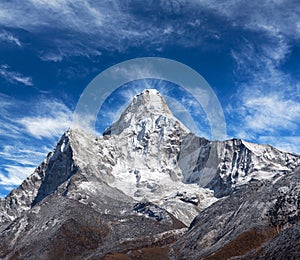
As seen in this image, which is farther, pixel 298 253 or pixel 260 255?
pixel 260 255

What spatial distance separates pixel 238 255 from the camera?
180 metres

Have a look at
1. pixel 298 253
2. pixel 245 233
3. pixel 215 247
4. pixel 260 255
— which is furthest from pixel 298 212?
pixel 298 253

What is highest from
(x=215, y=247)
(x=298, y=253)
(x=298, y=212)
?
(x=298, y=212)

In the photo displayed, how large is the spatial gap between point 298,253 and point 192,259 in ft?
237

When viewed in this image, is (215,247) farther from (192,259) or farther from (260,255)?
(260,255)

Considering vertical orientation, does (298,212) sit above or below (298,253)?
above

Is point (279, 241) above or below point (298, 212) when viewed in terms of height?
below

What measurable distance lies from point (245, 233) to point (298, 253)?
6275 cm

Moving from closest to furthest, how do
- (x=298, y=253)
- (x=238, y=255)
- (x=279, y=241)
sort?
(x=298, y=253)
(x=279, y=241)
(x=238, y=255)

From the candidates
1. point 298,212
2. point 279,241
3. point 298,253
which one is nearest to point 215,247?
point 298,212

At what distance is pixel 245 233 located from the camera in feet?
641

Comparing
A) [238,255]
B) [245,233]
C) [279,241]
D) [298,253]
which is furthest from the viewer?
[245,233]

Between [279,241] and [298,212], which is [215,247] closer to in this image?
[298,212]

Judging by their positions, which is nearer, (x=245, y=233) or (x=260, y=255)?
(x=260, y=255)
